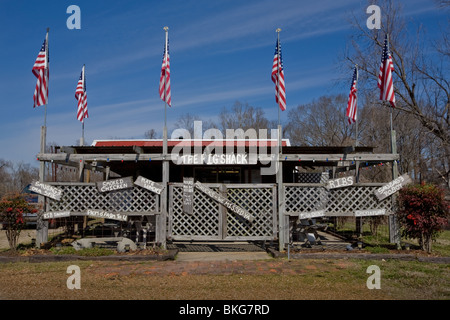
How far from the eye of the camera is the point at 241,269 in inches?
275

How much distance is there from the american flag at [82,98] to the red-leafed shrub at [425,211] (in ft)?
34.1

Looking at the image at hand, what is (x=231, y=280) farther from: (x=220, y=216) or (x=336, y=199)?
(x=336, y=199)

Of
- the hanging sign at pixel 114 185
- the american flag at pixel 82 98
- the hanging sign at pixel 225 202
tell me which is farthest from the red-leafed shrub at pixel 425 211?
the american flag at pixel 82 98

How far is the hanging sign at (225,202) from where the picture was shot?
8656 millimetres

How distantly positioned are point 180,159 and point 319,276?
4.32 metres

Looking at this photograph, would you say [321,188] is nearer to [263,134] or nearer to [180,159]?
[180,159]

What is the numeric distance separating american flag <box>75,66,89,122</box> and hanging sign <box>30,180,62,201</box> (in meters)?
4.70

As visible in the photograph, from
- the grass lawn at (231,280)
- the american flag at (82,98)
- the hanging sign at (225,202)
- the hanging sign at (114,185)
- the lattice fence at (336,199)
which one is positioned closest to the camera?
the grass lawn at (231,280)

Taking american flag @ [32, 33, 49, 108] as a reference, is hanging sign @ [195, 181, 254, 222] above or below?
below

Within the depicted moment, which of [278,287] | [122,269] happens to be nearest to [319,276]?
[278,287]

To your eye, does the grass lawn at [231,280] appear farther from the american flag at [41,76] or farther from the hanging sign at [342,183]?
the american flag at [41,76]

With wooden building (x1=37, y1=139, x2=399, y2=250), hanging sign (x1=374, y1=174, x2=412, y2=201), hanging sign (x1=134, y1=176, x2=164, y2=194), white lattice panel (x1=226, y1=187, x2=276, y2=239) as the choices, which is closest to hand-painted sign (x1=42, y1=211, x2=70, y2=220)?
wooden building (x1=37, y1=139, x2=399, y2=250)

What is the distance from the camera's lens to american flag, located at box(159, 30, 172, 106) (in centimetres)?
909

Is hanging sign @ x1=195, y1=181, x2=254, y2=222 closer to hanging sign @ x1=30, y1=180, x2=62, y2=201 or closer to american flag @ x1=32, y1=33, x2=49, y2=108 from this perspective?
hanging sign @ x1=30, y1=180, x2=62, y2=201
